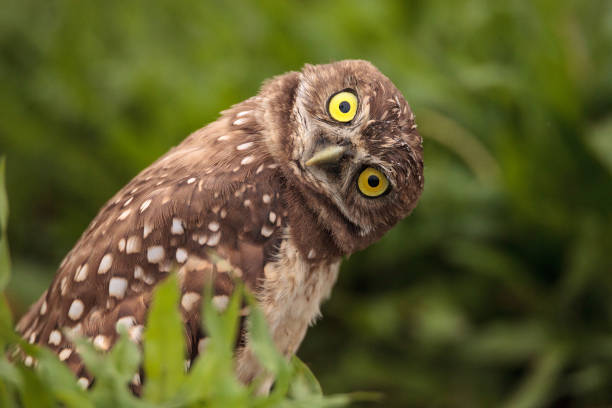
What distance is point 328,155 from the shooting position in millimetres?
1955

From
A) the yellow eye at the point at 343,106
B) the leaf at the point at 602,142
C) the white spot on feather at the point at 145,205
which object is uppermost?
the leaf at the point at 602,142

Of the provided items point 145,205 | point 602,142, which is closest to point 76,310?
point 145,205

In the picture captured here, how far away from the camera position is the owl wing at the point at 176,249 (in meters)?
1.94

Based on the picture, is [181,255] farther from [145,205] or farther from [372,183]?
[372,183]

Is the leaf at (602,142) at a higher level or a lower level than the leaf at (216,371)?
higher

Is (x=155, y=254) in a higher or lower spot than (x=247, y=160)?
lower

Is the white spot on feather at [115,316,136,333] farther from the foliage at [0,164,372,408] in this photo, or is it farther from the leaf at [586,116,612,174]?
the leaf at [586,116,612,174]

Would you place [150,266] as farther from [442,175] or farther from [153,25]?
[153,25]

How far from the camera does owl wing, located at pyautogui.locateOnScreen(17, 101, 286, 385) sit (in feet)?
6.37

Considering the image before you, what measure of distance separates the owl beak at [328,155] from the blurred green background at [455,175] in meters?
1.82

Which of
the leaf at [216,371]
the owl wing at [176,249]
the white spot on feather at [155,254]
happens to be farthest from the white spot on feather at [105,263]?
the leaf at [216,371]

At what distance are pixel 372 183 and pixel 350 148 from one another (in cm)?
12

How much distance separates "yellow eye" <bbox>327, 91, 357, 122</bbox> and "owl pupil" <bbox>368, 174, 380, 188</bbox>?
0.17 m

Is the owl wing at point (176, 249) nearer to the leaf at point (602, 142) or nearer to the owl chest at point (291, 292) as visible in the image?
the owl chest at point (291, 292)
